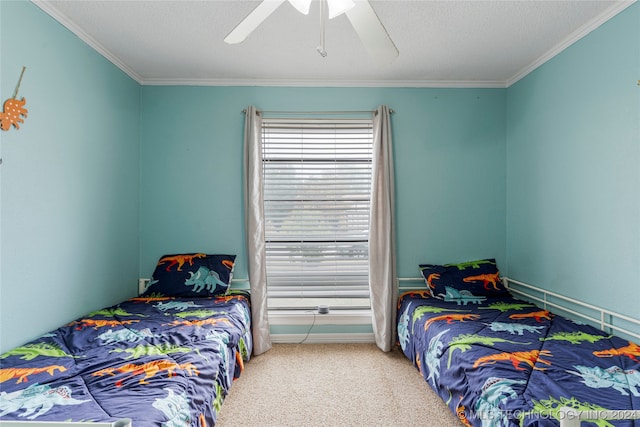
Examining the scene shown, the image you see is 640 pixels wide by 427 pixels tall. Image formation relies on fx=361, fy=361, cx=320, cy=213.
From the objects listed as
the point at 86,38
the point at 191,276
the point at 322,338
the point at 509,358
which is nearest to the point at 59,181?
the point at 86,38

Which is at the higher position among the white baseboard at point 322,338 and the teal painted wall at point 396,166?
the teal painted wall at point 396,166

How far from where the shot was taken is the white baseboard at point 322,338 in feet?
10.8

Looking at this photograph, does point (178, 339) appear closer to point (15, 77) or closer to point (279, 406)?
point (279, 406)

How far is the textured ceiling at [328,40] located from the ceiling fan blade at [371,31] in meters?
0.82

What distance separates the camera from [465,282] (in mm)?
3000

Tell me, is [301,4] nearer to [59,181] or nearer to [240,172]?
[59,181]

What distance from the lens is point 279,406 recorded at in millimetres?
2246

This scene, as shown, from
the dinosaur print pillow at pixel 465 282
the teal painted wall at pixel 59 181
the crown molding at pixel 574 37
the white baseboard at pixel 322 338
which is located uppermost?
the crown molding at pixel 574 37

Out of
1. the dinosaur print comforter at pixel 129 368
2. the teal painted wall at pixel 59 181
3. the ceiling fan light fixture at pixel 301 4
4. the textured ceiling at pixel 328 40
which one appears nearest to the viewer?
the dinosaur print comforter at pixel 129 368

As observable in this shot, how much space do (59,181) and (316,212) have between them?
1942mm

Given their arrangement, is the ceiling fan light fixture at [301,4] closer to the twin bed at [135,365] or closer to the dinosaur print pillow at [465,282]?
the twin bed at [135,365]

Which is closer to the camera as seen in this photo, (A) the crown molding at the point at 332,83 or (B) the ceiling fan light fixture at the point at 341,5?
(B) the ceiling fan light fixture at the point at 341,5

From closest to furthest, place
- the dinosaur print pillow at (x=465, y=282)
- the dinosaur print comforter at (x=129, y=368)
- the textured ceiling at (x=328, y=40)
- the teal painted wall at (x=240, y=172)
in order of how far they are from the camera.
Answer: the dinosaur print comforter at (x=129, y=368) < the teal painted wall at (x=240, y=172) < the textured ceiling at (x=328, y=40) < the dinosaur print pillow at (x=465, y=282)

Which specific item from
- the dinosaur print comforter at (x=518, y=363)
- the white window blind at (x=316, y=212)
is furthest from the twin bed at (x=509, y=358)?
the white window blind at (x=316, y=212)
